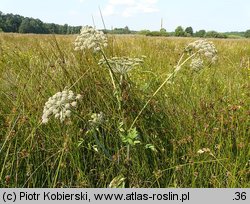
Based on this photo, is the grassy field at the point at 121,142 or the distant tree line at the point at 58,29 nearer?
the grassy field at the point at 121,142

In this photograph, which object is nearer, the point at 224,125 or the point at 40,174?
the point at 40,174

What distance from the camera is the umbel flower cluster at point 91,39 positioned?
2.30m

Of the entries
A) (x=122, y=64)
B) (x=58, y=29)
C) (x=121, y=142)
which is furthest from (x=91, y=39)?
(x=58, y=29)

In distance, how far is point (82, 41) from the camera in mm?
2465

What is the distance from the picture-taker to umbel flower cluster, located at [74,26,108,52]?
2303 millimetres

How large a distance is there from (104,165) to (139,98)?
629 millimetres

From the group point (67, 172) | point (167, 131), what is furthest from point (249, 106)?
point (67, 172)

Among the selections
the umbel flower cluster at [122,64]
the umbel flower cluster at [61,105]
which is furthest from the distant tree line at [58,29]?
the umbel flower cluster at [61,105]

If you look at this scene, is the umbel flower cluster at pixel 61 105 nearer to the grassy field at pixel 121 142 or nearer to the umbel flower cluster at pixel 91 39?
the grassy field at pixel 121 142

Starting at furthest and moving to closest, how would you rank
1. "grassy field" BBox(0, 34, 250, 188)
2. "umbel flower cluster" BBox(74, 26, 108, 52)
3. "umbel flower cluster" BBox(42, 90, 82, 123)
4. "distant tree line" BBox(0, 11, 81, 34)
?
"distant tree line" BBox(0, 11, 81, 34)
"umbel flower cluster" BBox(74, 26, 108, 52)
"grassy field" BBox(0, 34, 250, 188)
"umbel flower cluster" BBox(42, 90, 82, 123)

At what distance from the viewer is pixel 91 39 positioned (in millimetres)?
2312

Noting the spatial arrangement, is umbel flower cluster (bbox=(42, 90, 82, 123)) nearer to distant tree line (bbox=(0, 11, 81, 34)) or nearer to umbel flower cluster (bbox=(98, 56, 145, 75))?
umbel flower cluster (bbox=(98, 56, 145, 75))

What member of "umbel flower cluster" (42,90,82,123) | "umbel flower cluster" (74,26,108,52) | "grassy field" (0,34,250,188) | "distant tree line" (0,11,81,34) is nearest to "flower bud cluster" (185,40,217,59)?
"grassy field" (0,34,250,188)
